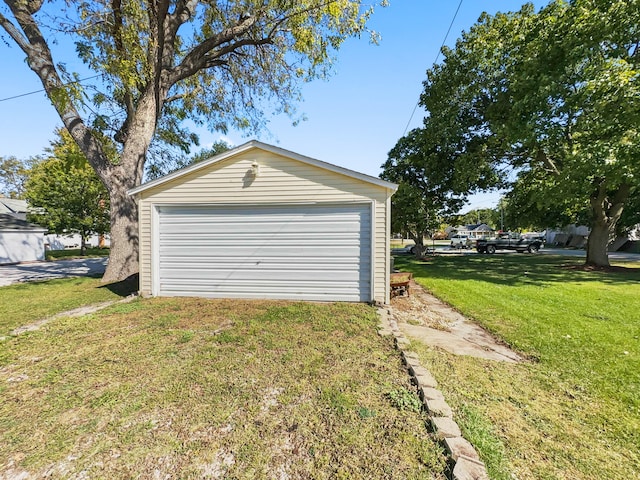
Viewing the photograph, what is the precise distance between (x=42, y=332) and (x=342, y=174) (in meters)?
5.90

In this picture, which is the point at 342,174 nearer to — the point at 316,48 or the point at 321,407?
the point at 321,407

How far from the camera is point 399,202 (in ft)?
50.0

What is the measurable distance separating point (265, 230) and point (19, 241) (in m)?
20.1

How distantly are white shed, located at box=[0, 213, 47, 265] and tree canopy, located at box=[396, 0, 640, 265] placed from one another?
78.6 ft

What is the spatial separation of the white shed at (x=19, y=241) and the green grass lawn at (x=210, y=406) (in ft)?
60.6

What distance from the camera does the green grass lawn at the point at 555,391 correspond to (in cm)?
202

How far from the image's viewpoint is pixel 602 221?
12.1m

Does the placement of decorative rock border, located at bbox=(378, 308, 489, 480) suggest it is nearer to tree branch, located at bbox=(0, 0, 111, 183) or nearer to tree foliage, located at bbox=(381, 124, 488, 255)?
tree branch, located at bbox=(0, 0, 111, 183)

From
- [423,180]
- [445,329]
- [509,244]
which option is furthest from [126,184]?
[509,244]

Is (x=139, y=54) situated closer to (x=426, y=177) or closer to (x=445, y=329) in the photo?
(x=445, y=329)

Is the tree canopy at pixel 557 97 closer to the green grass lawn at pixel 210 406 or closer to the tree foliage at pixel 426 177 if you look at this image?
the tree foliage at pixel 426 177

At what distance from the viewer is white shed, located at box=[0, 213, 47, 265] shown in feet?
54.3

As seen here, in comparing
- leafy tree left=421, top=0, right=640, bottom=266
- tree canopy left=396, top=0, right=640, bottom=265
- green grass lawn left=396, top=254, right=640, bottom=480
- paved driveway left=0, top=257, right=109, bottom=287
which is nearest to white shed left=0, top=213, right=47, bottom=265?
paved driveway left=0, top=257, right=109, bottom=287

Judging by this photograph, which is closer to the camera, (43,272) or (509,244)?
(43,272)
